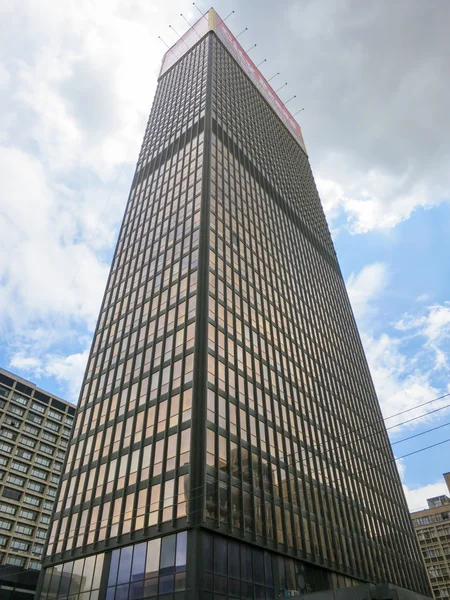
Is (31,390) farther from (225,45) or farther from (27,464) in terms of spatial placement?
(225,45)

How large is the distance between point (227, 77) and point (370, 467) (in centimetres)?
7622

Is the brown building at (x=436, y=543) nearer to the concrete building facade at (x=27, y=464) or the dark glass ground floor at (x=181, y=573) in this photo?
the concrete building facade at (x=27, y=464)

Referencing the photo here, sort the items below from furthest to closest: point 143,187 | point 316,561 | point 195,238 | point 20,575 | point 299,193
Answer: point 299,193
point 143,187
point 195,238
point 20,575
point 316,561

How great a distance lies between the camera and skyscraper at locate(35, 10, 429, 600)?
35781mm

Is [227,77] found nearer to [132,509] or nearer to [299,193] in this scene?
[299,193]

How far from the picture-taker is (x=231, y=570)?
111 feet

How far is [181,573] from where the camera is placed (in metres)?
31.5

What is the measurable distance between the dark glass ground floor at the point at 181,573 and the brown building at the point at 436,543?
94.4 meters

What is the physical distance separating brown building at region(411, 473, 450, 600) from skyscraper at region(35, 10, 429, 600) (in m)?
56.4

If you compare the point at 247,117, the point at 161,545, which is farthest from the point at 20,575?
the point at 247,117

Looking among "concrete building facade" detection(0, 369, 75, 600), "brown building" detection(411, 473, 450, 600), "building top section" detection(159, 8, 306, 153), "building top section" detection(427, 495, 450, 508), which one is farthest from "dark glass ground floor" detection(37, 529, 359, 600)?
"building top section" detection(427, 495, 450, 508)

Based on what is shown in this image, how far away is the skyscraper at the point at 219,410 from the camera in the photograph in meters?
35.8

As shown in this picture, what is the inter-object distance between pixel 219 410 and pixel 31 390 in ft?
249

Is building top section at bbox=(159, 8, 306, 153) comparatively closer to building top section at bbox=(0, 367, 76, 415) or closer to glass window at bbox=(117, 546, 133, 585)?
building top section at bbox=(0, 367, 76, 415)
